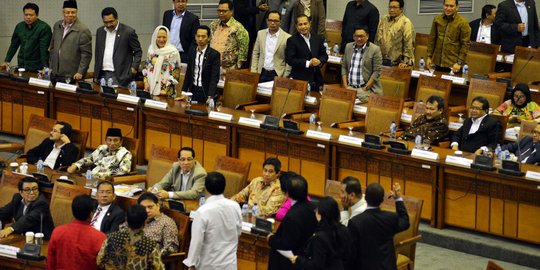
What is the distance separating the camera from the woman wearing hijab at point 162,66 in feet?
Result: 35.9

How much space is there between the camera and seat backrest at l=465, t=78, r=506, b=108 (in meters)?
10.8

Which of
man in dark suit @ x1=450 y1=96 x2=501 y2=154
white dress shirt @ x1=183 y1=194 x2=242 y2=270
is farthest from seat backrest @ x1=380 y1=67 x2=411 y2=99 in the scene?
white dress shirt @ x1=183 y1=194 x2=242 y2=270

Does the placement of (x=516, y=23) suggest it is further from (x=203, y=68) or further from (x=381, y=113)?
(x=203, y=68)

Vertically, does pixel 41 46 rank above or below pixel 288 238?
above

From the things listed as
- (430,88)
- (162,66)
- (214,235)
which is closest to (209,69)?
(162,66)

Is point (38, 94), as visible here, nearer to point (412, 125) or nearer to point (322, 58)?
point (322, 58)

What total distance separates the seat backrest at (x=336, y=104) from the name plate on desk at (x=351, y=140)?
1.09 metres

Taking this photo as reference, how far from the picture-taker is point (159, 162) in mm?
9367

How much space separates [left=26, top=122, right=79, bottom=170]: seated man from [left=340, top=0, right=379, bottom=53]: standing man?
155 inches

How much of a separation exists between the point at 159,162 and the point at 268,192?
1.35 m

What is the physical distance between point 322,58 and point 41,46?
9.45 ft

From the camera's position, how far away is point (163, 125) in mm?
10742

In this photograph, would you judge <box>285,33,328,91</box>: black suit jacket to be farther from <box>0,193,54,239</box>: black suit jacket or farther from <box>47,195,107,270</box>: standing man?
<box>47,195,107,270</box>: standing man

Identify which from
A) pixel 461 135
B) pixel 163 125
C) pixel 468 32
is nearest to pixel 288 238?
pixel 461 135
